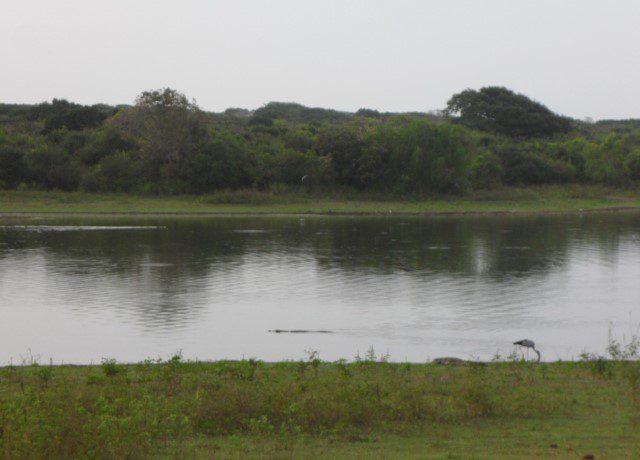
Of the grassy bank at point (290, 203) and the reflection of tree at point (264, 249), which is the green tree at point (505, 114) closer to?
the grassy bank at point (290, 203)

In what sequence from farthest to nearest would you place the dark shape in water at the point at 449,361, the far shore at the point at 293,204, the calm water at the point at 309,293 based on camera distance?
the far shore at the point at 293,204, the calm water at the point at 309,293, the dark shape in water at the point at 449,361

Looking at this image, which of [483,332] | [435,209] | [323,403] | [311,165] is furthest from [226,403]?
[311,165]

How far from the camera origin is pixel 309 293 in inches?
891

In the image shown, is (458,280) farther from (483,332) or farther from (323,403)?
(323,403)

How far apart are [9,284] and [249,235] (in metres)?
17.7

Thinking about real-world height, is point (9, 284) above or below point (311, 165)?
below

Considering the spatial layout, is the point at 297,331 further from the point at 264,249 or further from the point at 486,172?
the point at 486,172

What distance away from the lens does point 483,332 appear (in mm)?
17062

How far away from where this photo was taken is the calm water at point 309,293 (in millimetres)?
16078

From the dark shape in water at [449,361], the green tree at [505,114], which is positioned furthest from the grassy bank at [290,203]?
the dark shape in water at [449,361]

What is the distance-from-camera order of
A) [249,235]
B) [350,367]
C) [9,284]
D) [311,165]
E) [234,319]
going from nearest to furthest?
[350,367] < [234,319] < [9,284] < [249,235] < [311,165]

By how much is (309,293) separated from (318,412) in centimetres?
1334

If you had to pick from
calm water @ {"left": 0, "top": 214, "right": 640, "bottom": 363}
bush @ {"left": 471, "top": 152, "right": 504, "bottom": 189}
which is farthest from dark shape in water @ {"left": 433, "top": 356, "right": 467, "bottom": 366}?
bush @ {"left": 471, "top": 152, "right": 504, "bottom": 189}

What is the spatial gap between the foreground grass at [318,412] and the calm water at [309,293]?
3.15 metres
